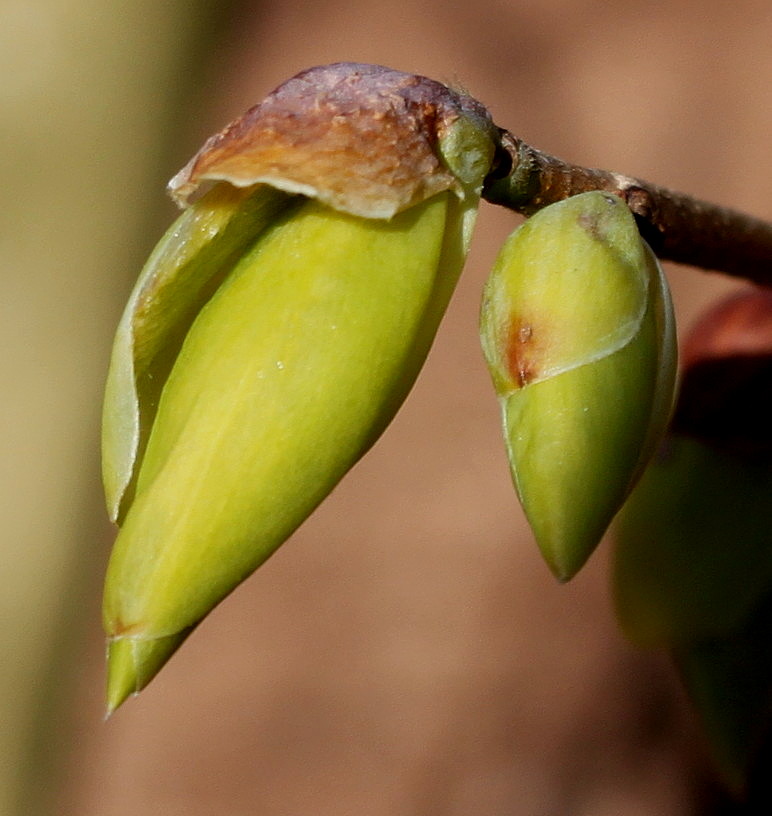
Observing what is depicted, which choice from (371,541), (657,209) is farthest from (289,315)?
(371,541)

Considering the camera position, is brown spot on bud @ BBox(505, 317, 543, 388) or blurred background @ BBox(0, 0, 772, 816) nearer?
brown spot on bud @ BBox(505, 317, 543, 388)

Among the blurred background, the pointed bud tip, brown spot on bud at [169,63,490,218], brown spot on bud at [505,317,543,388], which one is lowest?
the blurred background

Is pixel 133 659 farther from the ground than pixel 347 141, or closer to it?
closer to it

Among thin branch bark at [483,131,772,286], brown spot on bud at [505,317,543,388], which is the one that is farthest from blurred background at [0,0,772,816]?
brown spot on bud at [505,317,543,388]

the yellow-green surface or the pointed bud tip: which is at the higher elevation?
the yellow-green surface

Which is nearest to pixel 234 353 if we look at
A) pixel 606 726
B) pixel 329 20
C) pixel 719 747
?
pixel 719 747

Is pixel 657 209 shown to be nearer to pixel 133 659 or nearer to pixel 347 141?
pixel 347 141

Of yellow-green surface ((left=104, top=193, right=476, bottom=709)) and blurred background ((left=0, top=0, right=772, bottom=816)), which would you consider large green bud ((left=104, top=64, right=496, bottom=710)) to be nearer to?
yellow-green surface ((left=104, top=193, right=476, bottom=709))
